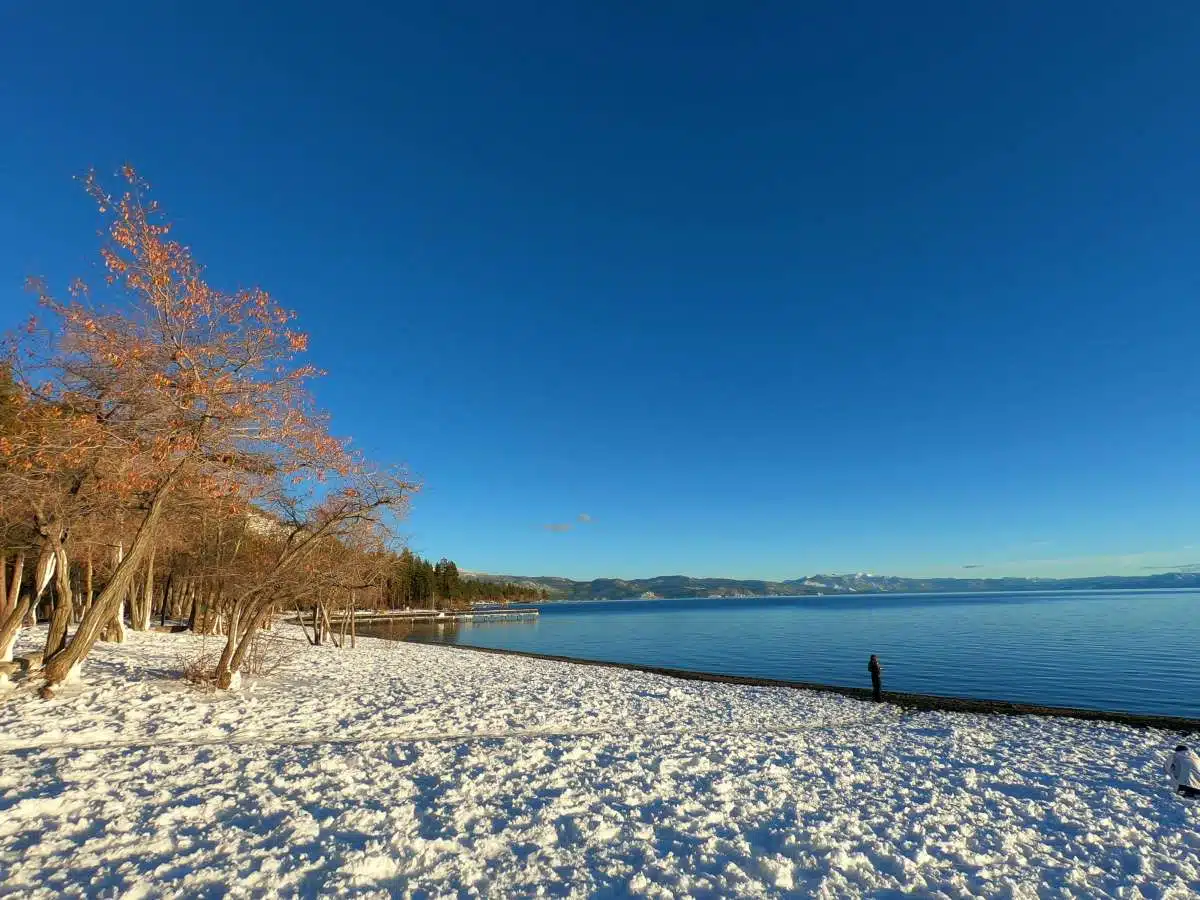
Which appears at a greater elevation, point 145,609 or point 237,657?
point 145,609

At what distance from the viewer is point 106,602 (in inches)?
434

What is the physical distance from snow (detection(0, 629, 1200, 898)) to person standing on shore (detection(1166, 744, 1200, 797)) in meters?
0.31

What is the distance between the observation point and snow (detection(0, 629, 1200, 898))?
537 cm

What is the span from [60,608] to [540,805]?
10.7 meters

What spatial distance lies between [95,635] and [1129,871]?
50.8 ft

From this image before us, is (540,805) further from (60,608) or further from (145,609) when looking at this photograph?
(145,609)

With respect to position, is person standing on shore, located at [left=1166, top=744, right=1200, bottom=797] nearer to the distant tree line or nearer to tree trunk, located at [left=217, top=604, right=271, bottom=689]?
tree trunk, located at [left=217, top=604, right=271, bottom=689]

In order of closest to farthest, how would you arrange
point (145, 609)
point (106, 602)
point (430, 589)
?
point (106, 602)
point (145, 609)
point (430, 589)

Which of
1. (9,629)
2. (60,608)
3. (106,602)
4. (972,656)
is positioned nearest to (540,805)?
(106,602)

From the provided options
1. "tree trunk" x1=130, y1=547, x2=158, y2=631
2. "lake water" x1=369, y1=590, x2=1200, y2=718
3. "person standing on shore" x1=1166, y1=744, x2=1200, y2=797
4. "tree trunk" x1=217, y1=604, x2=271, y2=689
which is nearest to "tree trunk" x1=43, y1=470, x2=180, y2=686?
"tree trunk" x1=217, y1=604, x2=271, y2=689

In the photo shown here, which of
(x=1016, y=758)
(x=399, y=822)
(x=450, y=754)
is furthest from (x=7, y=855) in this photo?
(x=1016, y=758)

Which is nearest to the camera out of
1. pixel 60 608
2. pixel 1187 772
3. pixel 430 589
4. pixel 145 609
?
pixel 1187 772

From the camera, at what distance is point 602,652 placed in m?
43.4

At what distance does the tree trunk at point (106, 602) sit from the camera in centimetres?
1062
